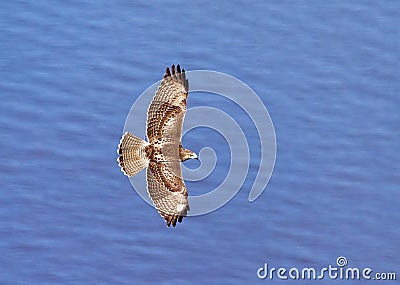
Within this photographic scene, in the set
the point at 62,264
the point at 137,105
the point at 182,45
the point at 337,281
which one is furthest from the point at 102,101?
the point at 337,281

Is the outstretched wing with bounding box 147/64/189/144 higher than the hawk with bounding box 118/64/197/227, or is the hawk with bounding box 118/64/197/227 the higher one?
the outstretched wing with bounding box 147/64/189/144

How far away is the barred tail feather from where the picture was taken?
36.6 feet

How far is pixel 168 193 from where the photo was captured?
11.1m

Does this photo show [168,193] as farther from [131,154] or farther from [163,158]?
[131,154]

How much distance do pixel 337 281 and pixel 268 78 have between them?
124 inches

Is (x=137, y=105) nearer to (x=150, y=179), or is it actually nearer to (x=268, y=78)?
(x=268, y=78)

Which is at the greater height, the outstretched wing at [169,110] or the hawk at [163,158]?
the outstretched wing at [169,110]

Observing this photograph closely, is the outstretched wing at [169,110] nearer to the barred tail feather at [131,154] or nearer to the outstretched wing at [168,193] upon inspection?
the barred tail feather at [131,154]

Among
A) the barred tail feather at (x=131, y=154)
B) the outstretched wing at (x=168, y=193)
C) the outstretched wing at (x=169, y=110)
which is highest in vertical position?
the outstretched wing at (x=169, y=110)

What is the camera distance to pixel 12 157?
14148 mm

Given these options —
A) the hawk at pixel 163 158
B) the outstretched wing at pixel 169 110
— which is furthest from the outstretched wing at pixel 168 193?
the outstretched wing at pixel 169 110

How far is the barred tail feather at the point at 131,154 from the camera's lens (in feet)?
36.6

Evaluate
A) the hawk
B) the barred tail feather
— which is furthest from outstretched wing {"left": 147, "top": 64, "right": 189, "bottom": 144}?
the barred tail feather

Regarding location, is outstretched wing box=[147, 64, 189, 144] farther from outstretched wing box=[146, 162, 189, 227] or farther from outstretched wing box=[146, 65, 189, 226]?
outstretched wing box=[146, 162, 189, 227]
